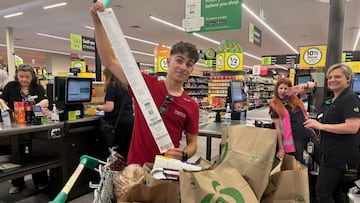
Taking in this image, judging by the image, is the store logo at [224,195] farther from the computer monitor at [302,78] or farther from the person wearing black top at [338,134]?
the computer monitor at [302,78]

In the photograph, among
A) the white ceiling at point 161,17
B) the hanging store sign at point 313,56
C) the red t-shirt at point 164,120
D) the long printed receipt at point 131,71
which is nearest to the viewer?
the long printed receipt at point 131,71

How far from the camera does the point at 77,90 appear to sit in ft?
11.2

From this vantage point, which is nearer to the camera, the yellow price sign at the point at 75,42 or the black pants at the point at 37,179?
the black pants at the point at 37,179

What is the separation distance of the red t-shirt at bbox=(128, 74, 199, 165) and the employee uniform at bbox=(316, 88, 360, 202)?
1432mm

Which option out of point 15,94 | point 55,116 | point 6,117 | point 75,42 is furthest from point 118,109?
point 75,42

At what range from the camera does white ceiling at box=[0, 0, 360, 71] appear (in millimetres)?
7945

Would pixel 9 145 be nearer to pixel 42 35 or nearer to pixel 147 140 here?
pixel 147 140

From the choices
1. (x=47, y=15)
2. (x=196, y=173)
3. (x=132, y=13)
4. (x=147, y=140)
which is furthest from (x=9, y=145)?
(x=47, y=15)

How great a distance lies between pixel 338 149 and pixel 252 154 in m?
1.82

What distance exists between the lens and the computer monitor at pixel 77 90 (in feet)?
10.8

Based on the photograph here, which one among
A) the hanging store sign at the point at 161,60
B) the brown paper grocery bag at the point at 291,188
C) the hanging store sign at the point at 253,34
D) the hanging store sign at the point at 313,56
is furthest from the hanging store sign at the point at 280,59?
the brown paper grocery bag at the point at 291,188

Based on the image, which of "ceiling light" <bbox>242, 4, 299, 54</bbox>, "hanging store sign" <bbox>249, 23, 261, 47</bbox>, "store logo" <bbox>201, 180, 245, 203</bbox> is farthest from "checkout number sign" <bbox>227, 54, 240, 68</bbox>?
"store logo" <bbox>201, 180, 245, 203</bbox>

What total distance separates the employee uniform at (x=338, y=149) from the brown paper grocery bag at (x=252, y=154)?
1.72 metres

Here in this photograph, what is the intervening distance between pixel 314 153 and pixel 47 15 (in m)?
9.12
